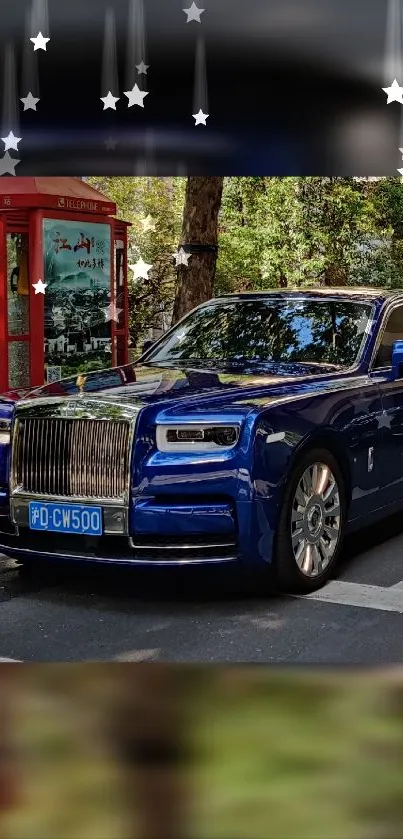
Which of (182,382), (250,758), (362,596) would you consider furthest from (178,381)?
(250,758)

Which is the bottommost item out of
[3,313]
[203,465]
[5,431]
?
[203,465]

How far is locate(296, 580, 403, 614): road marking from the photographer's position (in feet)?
16.7

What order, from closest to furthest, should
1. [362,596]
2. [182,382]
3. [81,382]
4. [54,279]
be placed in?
1. [362,596]
2. [182,382]
3. [81,382]
4. [54,279]

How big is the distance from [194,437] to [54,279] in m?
6.31

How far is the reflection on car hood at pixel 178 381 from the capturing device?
524cm

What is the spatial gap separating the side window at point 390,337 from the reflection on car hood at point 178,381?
0.41 m

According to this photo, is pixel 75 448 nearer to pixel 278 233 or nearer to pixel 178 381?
pixel 178 381

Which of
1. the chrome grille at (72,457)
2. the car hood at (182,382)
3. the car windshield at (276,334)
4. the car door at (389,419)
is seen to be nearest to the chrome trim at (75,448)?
the chrome grille at (72,457)

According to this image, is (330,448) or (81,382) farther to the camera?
(81,382)

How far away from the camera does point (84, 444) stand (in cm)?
508

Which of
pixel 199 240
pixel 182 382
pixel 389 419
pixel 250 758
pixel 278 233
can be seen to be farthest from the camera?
pixel 278 233

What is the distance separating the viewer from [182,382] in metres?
5.57

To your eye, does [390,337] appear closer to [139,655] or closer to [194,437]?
[194,437]

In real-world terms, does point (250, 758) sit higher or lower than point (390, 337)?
lower
